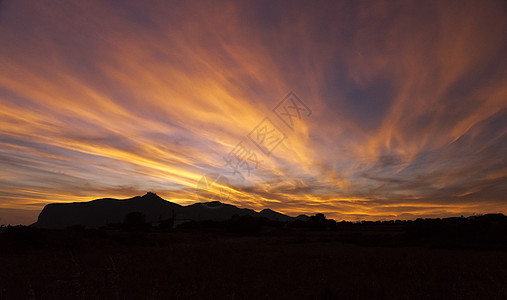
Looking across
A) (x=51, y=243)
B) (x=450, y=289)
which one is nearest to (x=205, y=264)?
(x=450, y=289)

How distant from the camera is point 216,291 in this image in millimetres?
8117

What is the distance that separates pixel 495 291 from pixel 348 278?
446cm

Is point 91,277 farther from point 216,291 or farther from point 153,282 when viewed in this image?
point 216,291

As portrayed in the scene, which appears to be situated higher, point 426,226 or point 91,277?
point 426,226

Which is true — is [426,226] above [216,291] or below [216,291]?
above

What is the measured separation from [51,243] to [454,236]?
1537 inches

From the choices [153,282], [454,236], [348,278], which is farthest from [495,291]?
[454,236]

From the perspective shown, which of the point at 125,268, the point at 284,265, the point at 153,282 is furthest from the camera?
the point at 284,265

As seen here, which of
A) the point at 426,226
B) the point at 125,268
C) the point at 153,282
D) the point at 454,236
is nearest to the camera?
the point at 153,282

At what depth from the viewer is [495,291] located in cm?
810

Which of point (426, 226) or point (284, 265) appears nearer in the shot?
point (284, 265)

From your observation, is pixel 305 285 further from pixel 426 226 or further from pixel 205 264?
pixel 426 226

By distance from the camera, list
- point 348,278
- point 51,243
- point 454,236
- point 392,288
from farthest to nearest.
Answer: point 454,236, point 51,243, point 348,278, point 392,288

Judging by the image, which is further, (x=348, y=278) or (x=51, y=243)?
(x=51, y=243)
